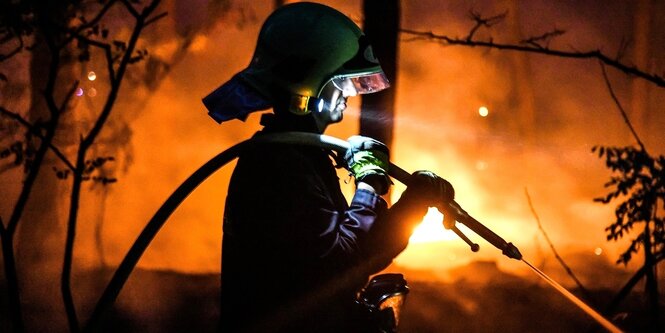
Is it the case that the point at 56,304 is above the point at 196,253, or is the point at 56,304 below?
below

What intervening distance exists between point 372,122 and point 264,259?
3.33 meters

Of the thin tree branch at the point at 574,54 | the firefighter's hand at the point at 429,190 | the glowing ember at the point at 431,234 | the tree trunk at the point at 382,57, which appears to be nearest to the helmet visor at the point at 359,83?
the firefighter's hand at the point at 429,190

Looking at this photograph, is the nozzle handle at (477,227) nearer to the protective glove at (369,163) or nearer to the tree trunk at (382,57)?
the protective glove at (369,163)

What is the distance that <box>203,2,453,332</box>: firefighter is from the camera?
9.77ft

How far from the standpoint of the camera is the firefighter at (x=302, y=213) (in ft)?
9.77

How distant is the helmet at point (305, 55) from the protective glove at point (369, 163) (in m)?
Result: 0.39

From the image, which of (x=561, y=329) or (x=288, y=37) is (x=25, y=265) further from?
(x=561, y=329)

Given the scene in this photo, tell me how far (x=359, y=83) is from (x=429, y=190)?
3.46 ft

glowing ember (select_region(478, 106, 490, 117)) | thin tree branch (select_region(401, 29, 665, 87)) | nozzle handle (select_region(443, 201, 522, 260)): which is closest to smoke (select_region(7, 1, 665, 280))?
glowing ember (select_region(478, 106, 490, 117))

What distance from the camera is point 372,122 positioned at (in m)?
6.20

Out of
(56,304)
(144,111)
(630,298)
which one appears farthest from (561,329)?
(56,304)

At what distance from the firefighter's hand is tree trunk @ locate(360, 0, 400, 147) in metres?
2.99

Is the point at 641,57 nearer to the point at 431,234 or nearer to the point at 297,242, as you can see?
the point at 431,234

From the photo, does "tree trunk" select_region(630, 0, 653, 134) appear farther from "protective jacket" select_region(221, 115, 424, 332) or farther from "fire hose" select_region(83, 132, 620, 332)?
"protective jacket" select_region(221, 115, 424, 332)
